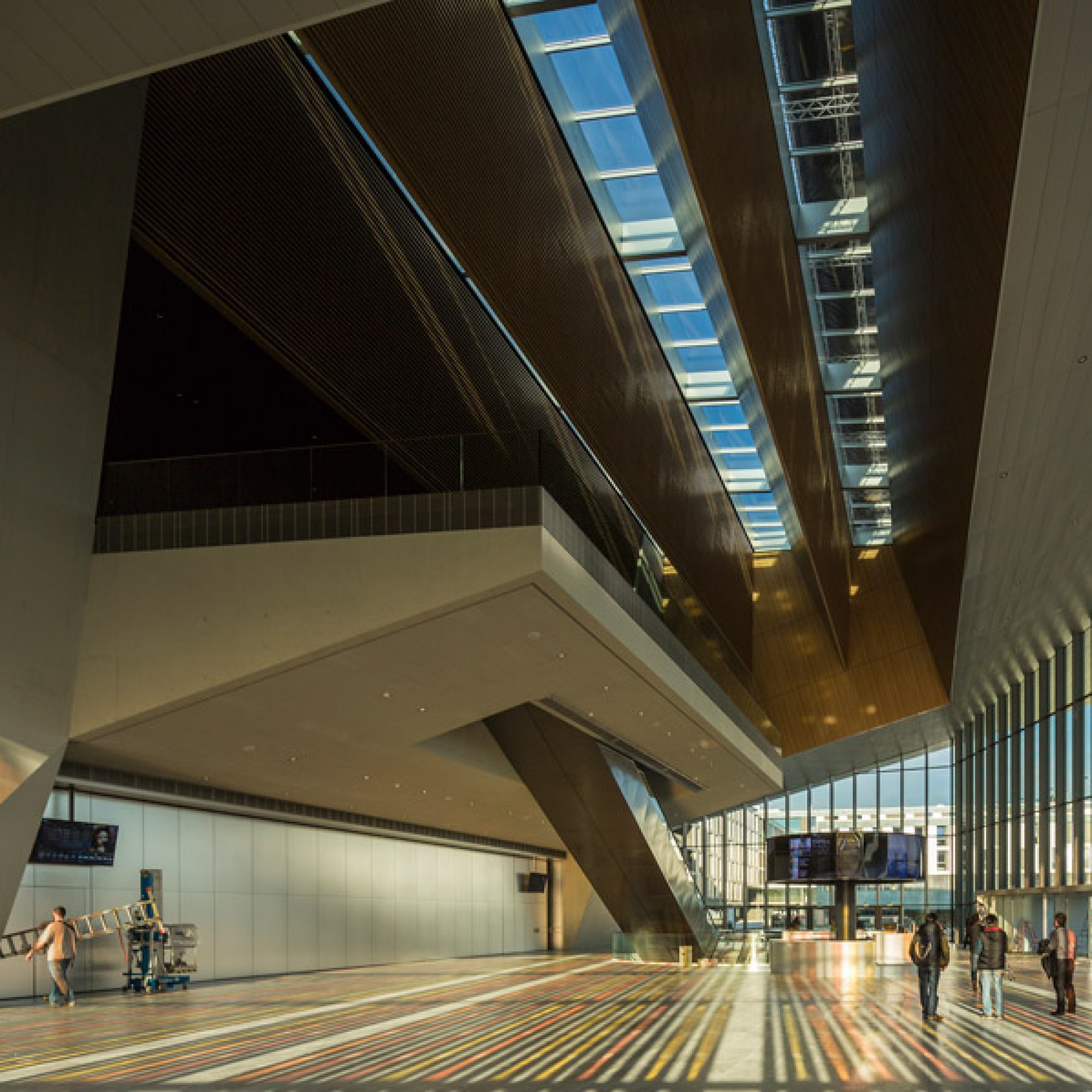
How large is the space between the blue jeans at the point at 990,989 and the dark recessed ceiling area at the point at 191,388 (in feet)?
38.7

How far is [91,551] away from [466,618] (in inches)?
182

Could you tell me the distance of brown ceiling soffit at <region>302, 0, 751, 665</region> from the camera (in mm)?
11266

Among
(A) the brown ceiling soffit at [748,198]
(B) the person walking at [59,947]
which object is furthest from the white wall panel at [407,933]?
(B) the person walking at [59,947]

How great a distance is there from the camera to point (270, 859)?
92.8ft

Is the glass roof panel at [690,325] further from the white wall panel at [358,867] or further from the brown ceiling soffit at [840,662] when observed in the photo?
the brown ceiling soffit at [840,662]

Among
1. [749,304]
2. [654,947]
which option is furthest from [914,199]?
[654,947]

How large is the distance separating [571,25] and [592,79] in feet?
3.17

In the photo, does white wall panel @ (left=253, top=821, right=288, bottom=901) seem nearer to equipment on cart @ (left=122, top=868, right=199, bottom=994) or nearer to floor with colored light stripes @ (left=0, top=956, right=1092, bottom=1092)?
floor with colored light stripes @ (left=0, top=956, right=1092, bottom=1092)

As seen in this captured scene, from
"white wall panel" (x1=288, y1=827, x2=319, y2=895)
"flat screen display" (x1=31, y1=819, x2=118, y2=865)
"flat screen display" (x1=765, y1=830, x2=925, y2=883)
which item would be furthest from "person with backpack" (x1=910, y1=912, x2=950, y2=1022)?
"flat screen display" (x1=765, y1=830, x2=925, y2=883)

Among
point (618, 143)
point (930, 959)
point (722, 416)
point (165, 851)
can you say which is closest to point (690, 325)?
point (722, 416)

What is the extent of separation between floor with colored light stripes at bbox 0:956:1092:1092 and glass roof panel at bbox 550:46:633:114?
9733mm

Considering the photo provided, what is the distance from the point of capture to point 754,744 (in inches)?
1523

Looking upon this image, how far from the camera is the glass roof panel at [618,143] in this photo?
15.6 meters

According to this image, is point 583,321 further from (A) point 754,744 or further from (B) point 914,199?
(A) point 754,744
